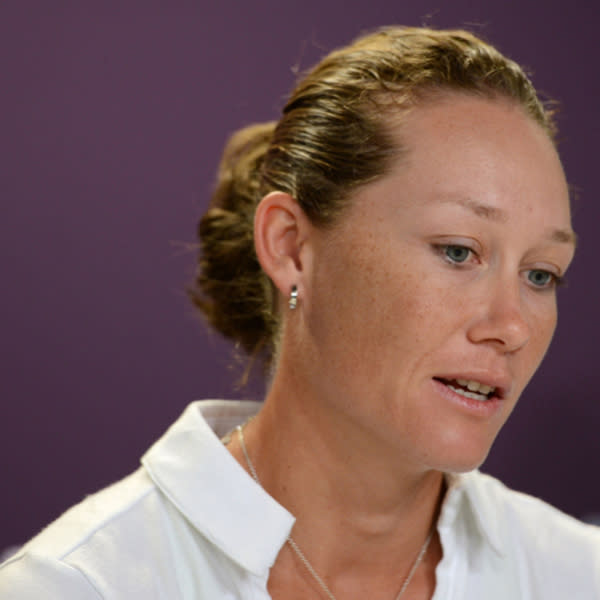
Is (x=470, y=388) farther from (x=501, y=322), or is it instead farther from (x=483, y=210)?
(x=483, y=210)

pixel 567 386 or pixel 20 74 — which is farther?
pixel 567 386

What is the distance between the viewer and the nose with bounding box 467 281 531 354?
1.23 meters

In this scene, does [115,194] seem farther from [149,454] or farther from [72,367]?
[149,454]

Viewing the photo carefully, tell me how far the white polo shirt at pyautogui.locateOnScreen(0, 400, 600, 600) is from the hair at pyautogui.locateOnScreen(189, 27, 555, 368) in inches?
9.0

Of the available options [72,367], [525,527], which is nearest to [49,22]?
[72,367]

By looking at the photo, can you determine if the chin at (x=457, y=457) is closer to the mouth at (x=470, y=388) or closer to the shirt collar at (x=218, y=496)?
the mouth at (x=470, y=388)

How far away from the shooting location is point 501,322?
1.24 m

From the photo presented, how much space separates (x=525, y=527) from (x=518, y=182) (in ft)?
1.88

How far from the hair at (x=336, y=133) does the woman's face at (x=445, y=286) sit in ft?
0.13

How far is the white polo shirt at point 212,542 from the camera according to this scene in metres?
1.24

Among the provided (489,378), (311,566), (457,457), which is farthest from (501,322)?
(311,566)

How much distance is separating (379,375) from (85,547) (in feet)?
1.44

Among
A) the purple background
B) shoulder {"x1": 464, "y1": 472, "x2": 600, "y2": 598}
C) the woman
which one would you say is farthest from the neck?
the purple background

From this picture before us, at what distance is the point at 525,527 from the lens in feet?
5.03
